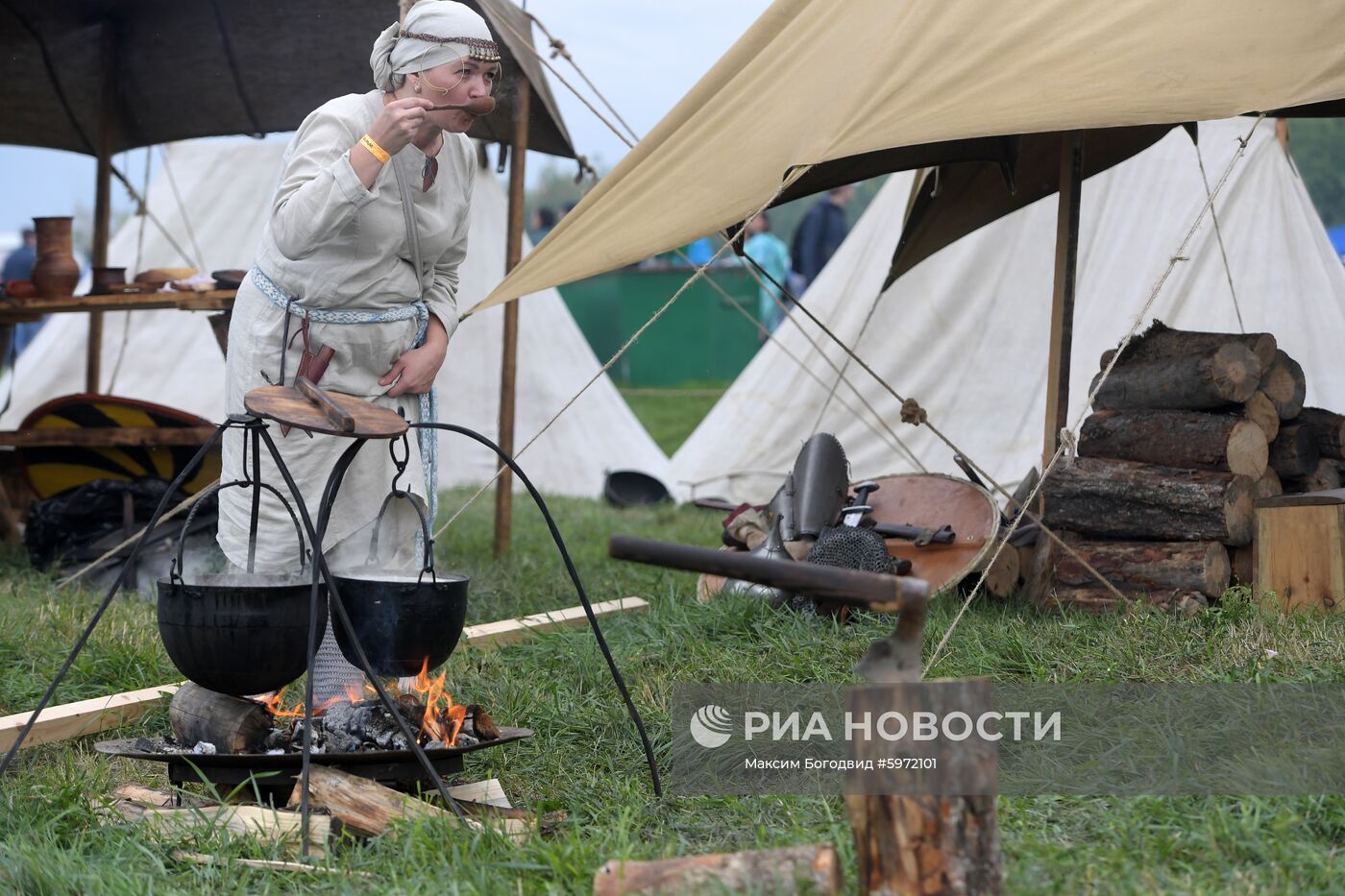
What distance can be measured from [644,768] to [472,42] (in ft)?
5.08

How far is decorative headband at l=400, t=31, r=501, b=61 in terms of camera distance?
9.38 ft

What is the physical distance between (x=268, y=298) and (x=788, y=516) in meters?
1.98

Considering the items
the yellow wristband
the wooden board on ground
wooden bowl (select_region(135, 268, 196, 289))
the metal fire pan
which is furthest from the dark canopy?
the metal fire pan

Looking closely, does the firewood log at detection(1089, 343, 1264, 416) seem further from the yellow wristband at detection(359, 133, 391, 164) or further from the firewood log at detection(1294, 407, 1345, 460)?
the yellow wristband at detection(359, 133, 391, 164)

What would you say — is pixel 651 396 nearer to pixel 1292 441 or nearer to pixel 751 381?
pixel 751 381

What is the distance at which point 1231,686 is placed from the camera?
122 inches

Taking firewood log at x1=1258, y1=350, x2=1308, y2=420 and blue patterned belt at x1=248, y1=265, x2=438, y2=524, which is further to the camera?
firewood log at x1=1258, y1=350, x2=1308, y2=420

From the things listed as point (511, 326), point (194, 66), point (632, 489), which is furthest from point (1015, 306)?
point (194, 66)

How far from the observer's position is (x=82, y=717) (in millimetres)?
3314

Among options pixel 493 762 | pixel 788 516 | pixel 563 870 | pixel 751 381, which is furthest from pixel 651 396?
pixel 563 870

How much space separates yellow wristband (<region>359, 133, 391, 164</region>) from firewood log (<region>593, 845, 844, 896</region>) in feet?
4.76

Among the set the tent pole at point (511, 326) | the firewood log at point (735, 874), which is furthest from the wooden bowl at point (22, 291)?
the firewood log at point (735, 874)

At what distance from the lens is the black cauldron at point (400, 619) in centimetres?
273

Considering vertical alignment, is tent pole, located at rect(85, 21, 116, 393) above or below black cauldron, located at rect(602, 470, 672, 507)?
above
